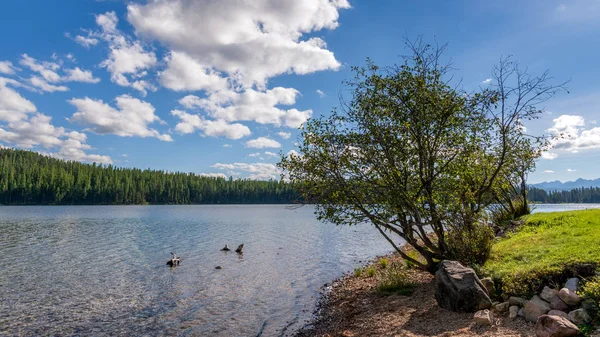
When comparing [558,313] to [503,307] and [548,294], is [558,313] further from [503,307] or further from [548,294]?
[503,307]

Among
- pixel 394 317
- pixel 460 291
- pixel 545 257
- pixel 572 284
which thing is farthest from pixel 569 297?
pixel 394 317

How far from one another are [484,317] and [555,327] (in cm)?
214

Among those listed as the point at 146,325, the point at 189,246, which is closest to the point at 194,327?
the point at 146,325

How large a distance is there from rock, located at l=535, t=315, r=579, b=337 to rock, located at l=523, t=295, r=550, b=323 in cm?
119

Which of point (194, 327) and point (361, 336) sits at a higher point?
point (361, 336)

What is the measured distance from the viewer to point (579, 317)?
904cm

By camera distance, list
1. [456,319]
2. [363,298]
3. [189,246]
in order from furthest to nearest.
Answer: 1. [189,246]
2. [363,298]
3. [456,319]

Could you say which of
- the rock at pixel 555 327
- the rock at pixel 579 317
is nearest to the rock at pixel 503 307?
the rock at pixel 579 317

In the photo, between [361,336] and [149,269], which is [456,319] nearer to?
[361,336]

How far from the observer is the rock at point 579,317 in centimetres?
891

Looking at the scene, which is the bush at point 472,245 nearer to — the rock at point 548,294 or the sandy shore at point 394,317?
the sandy shore at point 394,317

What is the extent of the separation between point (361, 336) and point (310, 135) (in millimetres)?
8844

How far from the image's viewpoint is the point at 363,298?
59.4 feet

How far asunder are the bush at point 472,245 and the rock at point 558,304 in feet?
17.1
